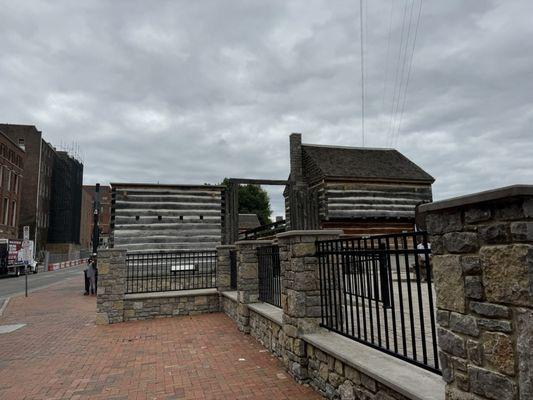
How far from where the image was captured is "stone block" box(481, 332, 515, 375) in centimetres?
203

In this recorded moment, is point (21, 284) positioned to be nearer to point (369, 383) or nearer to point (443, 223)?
point (369, 383)

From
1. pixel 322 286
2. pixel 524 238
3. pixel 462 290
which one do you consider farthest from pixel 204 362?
pixel 524 238

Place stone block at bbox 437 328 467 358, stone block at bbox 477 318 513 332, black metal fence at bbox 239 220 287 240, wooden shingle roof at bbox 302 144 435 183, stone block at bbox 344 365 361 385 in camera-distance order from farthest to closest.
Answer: wooden shingle roof at bbox 302 144 435 183
black metal fence at bbox 239 220 287 240
stone block at bbox 344 365 361 385
stone block at bbox 437 328 467 358
stone block at bbox 477 318 513 332

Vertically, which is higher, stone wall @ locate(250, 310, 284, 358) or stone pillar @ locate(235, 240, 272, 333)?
stone pillar @ locate(235, 240, 272, 333)

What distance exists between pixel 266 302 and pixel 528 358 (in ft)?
20.4

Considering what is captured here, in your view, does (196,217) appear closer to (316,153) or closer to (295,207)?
(295,207)

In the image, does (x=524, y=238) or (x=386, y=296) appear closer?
(x=524, y=238)

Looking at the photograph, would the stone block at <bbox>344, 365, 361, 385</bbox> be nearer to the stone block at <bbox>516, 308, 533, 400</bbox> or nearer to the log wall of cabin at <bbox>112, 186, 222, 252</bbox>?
the stone block at <bbox>516, 308, 533, 400</bbox>

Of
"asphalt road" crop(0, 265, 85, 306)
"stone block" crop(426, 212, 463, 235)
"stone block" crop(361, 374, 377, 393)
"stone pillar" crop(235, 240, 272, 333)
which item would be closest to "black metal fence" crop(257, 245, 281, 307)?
"stone pillar" crop(235, 240, 272, 333)

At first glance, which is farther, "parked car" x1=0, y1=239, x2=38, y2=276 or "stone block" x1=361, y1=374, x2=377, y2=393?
"parked car" x1=0, y1=239, x2=38, y2=276

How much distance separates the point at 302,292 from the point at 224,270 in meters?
6.18

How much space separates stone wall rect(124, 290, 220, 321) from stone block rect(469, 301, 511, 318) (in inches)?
368

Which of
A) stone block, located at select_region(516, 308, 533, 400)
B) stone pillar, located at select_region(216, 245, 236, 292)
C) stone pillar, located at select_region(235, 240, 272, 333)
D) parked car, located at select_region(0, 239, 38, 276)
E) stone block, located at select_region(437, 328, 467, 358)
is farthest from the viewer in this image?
parked car, located at select_region(0, 239, 38, 276)

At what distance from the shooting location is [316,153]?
20.6 m
